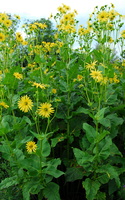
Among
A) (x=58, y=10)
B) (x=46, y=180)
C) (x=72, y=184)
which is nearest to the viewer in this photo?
(x=46, y=180)

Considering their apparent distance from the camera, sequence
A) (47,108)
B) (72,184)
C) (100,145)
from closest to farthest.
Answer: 1. (47,108)
2. (100,145)
3. (72,184)

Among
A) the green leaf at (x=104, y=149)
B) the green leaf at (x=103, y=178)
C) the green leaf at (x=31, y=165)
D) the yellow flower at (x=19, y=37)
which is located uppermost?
the yellow flower at (x=19, y=37)

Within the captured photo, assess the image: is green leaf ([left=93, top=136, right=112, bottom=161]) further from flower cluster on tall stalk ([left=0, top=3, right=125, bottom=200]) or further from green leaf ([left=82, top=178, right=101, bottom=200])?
green leaf ([left=82, top=178, right=101, bottom=200])

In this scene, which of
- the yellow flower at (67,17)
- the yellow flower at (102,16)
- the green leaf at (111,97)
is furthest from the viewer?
the yellow flower at (67,17)

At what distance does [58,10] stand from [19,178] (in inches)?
137

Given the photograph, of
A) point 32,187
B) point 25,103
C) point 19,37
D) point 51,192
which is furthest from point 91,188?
point 19,37

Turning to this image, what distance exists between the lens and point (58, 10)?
3.79 m

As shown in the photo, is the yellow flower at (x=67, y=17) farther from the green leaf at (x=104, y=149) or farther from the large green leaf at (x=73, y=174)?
the large green leaf at (x=73, y=174)

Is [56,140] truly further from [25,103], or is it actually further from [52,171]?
[25,103]

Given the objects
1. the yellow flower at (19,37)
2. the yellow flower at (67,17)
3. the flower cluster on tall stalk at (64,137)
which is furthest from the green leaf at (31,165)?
the yellow flower at (19,37)

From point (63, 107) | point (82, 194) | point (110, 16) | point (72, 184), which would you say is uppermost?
point (110, 16)

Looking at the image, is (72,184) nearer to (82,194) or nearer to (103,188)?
(82,194)

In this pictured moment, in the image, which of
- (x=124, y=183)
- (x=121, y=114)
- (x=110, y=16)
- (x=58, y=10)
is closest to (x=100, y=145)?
(x=124, y=183)

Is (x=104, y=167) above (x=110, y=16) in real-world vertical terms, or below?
below
